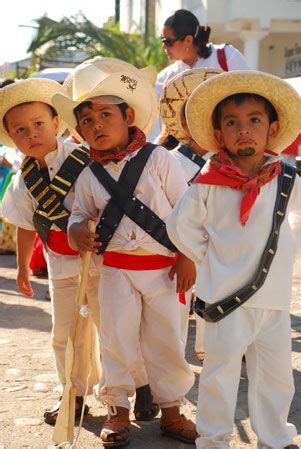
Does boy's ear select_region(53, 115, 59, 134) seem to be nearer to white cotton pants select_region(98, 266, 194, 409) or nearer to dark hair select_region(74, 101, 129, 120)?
dark hair select_region(74, 101, 129, 120)

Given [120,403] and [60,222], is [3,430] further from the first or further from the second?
[60,222]

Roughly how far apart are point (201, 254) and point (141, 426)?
3.98 feet

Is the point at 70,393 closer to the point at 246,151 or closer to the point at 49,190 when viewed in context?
the point at 49,190

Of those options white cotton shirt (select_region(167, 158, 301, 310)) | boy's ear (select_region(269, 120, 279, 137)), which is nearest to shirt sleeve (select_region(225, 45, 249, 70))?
boy's ear (select_region(269, 120, 279, 137))

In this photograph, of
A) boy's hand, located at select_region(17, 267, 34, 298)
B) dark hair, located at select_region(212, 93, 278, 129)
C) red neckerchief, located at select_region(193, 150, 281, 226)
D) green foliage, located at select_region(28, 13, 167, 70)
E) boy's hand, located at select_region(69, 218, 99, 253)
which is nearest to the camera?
red neckerchief, located at select_region(193, 150, 281, 226)

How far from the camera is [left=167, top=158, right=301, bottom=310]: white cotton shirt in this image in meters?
3.52

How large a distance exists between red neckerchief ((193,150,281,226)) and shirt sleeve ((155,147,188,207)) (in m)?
0.55

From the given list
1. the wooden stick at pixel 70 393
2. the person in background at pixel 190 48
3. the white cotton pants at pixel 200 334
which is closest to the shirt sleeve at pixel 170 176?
the wooden stick at pixel 70 393

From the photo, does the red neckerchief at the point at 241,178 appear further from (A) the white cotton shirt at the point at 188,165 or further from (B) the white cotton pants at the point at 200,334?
Answer: (B) the white cotton pants at the point at 200,334

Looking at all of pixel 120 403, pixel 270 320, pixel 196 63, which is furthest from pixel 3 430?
pixel 196 63

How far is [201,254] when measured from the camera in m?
3.62

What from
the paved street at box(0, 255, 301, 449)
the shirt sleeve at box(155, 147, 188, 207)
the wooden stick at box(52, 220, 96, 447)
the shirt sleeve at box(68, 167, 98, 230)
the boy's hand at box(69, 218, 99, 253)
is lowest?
the paved street at box(0, 255, 301, 449)

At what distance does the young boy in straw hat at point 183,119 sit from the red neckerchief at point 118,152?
2.24 ft

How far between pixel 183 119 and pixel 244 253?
4.87 ft
